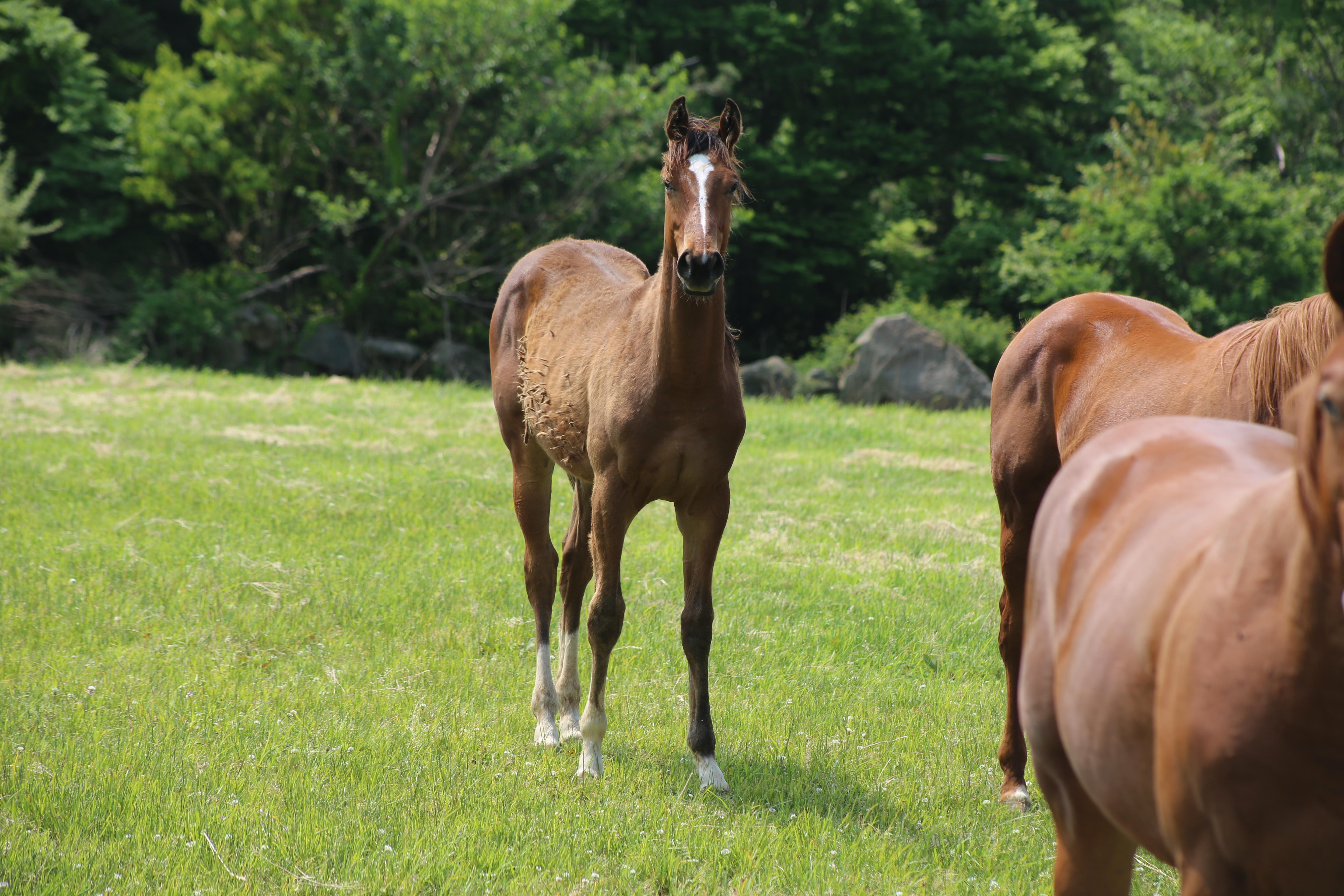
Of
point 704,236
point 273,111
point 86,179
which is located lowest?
point 704,236

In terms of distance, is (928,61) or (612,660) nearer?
(612,660)

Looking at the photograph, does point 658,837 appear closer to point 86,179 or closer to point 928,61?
point 86,179

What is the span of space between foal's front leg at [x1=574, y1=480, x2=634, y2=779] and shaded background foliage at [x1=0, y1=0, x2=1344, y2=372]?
13.5 meters

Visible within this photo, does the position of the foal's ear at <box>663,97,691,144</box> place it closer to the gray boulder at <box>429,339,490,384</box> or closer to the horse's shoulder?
the horse's shoulder

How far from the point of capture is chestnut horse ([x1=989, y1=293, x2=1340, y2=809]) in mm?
3436

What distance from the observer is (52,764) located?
12.0 ft

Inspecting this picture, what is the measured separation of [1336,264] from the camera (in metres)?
1.36

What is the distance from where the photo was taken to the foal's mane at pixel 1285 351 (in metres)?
3.23

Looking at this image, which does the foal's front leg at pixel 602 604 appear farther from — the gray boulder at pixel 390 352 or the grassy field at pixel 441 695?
the gray boulder at pixel 390 352

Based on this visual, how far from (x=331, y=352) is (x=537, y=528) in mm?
14477

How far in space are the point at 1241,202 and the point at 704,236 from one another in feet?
49.3

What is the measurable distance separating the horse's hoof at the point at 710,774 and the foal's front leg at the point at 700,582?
0.20 feet

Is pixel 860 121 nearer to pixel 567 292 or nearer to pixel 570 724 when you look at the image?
pixel 567 292

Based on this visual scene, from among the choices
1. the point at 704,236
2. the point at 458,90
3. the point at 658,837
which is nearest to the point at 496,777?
the point at 658,837
